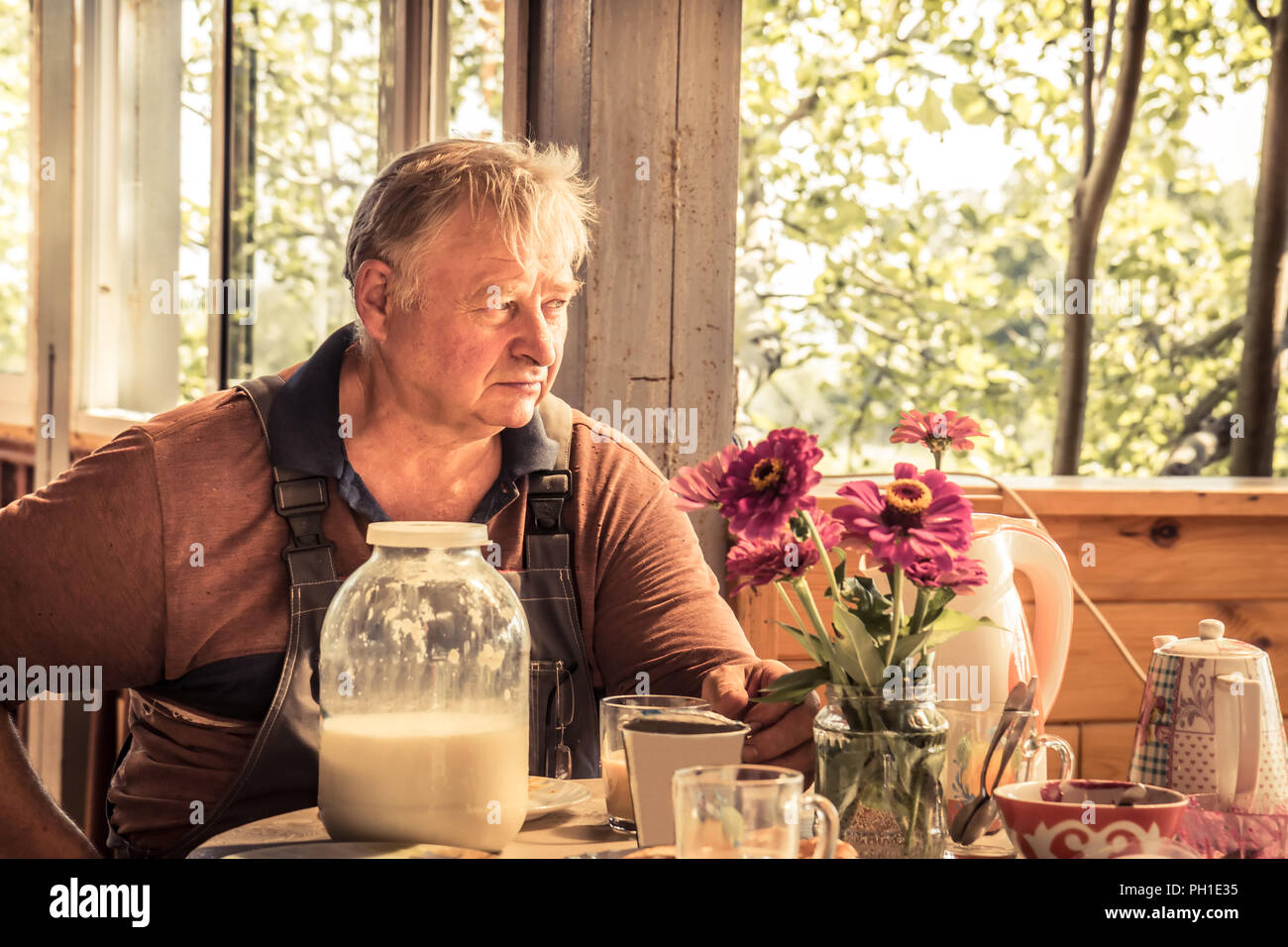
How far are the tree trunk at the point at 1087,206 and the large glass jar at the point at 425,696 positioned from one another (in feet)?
9.59

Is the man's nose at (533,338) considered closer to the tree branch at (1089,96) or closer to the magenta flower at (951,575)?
the magenta flower at (951,575)

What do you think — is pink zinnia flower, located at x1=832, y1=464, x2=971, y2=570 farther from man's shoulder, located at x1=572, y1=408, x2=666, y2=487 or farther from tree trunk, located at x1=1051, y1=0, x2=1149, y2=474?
tree trunk, located at x1=1051, y1=0, x2=1149, y2=474

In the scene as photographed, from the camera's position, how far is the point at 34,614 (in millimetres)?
1395

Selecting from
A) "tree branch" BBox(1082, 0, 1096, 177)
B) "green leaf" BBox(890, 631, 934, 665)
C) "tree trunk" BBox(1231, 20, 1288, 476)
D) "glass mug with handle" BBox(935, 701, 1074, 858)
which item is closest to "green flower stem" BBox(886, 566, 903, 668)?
"green leaf" BBox(890, 631, 934, 665)

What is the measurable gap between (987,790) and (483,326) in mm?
801

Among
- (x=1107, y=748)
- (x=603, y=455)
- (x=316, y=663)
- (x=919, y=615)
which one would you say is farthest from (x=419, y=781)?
(x=1107, y=748)

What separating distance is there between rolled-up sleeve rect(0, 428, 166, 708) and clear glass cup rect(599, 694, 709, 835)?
60 centimetres

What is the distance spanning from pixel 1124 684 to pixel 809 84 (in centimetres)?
322

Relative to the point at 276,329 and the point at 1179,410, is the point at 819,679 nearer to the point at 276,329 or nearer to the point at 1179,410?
the point at 276,329

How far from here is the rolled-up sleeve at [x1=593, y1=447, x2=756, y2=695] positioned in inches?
59.6

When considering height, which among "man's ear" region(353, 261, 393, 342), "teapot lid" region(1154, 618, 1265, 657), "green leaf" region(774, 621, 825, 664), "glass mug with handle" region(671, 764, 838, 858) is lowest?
"glass mug with handle" region(671, 764, 838, 858)

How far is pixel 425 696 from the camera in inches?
41.9

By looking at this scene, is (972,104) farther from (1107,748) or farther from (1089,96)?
(1107,748)
